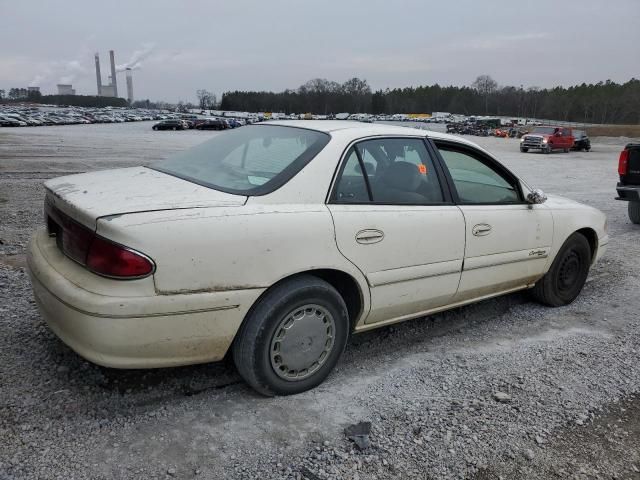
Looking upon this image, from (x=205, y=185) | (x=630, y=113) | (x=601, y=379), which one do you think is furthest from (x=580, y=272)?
(x=630, y=113)

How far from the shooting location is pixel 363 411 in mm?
2918

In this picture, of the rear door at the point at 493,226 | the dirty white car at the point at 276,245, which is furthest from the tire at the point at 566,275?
the dirty white car at the point at 276,245

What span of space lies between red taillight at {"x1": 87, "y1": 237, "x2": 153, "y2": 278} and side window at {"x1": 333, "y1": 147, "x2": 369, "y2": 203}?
1.14m

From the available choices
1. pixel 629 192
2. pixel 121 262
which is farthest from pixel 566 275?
pixel 629 192

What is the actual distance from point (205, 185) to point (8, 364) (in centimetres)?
158

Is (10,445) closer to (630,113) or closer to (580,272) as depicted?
(580,272)

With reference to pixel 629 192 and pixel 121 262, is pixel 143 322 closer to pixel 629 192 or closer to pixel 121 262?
pixel 121 262

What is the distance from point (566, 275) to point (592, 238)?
51 cm

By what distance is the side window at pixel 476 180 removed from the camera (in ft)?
12.4

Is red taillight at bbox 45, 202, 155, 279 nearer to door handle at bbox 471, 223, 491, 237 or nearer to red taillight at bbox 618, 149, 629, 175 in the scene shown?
door handle at bbox 471, 223, 491, 237

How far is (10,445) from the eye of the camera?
2.43 m

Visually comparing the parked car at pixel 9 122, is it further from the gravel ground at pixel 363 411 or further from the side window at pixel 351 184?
the side window at pixel 351 184

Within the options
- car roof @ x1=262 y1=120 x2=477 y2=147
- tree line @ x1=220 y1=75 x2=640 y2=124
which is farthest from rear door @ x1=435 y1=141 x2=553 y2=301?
tree line @ x1=220 y1=75 x2=640 y2=124

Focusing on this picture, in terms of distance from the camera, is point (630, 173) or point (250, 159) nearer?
point (250, 159)
